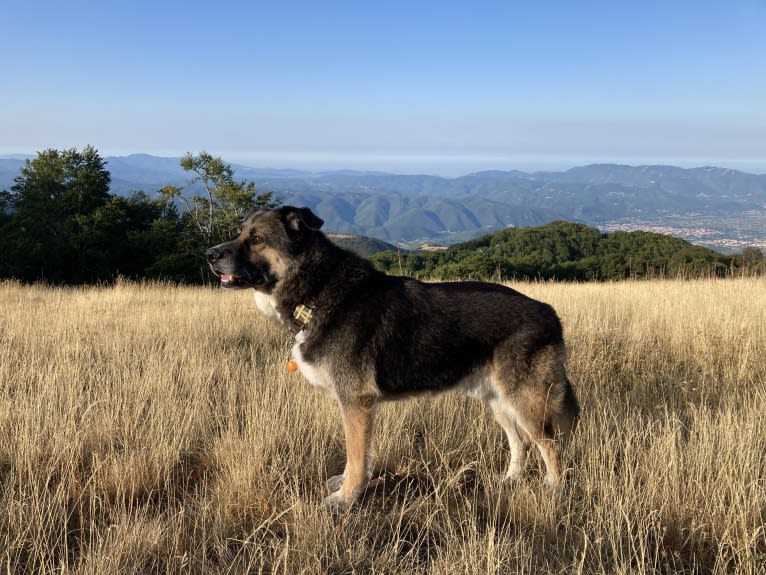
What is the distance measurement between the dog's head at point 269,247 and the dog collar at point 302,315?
290 millimetres

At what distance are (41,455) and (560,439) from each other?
3.52m

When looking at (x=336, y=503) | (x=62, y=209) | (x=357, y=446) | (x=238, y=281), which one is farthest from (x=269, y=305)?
(x=62, y=209)

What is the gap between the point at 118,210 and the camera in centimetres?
2336

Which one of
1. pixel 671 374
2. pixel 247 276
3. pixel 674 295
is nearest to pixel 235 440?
pixel 247 276

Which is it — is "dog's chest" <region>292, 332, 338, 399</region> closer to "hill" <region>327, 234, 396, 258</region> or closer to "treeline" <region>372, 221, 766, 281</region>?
"hill" <region>327, 234, 396, 258</region>

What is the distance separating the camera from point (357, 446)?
11.5 feet

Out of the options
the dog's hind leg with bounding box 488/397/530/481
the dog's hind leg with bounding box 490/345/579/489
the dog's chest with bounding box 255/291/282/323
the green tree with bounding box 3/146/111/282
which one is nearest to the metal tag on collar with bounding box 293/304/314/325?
the dog's chest with bounding box 255/291/282/323

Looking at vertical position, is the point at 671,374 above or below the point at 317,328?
below

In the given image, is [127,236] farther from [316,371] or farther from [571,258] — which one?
[316,371]

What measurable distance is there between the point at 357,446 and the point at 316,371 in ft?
1.85

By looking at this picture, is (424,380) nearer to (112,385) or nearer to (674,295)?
(112,385)

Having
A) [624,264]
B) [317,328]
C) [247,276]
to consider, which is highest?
[247,276]

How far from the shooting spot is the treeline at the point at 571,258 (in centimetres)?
1770

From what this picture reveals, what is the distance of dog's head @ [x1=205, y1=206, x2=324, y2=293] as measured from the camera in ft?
12.6
